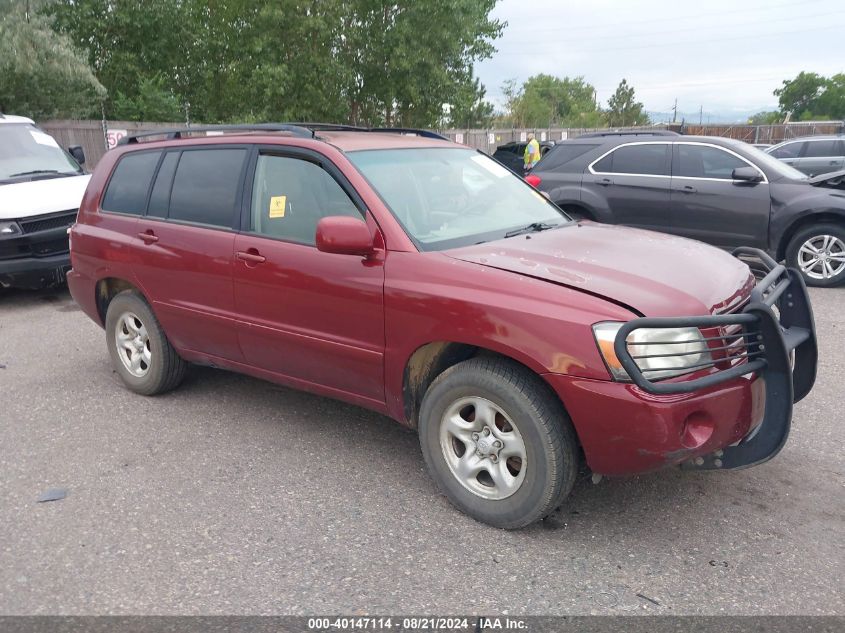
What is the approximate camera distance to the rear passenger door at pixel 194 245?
4.33m

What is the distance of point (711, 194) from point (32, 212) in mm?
7626

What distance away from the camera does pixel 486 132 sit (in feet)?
104

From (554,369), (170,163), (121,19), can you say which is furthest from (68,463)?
(121,19)

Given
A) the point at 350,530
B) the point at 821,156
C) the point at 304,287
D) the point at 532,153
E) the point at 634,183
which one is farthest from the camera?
the point at 532,153

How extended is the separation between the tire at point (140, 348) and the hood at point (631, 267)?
238 cm

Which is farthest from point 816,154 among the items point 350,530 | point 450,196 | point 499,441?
point 350,530

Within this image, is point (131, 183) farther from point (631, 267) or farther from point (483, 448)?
point (631, 267)

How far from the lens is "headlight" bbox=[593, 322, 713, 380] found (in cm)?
288

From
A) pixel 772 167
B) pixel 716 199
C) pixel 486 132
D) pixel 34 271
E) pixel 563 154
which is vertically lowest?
pixel 34 271

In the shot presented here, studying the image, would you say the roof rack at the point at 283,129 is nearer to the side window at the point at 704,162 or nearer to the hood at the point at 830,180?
the side window at the point at 704,162

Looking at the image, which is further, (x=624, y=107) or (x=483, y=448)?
(x=624, y=107)

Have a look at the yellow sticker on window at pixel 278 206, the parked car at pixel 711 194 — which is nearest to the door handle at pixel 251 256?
the yellow sticker on window at pixel 278 206

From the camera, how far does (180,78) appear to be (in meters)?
25.8

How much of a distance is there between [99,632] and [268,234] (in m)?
2.18
